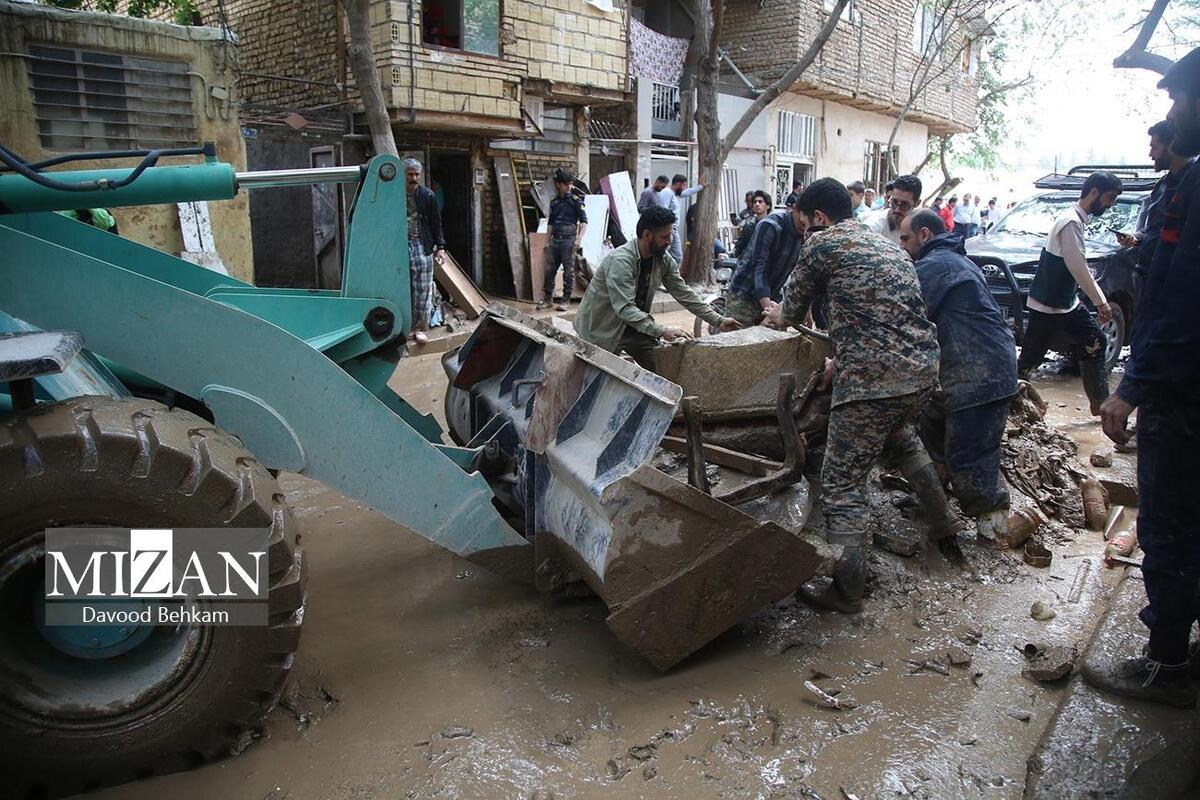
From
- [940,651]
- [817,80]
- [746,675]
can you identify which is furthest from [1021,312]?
[817,80]

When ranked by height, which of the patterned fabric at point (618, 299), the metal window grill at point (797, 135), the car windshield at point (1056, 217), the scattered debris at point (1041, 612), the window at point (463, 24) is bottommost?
the scattered debris at point (1041, 612)

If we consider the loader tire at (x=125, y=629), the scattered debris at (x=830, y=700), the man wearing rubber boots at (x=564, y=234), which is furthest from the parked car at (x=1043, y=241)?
the loader tire at (x=125, y=629)

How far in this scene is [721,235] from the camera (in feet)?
58.7

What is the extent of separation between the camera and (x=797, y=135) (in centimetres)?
2069

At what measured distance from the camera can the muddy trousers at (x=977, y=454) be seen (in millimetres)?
4383

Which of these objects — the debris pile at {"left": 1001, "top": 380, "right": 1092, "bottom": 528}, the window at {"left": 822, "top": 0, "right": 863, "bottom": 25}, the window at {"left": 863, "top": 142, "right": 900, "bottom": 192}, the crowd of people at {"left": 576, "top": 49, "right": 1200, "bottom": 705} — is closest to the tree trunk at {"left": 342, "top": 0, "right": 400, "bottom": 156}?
the crowd of people at {"left": 576, "top": 49, "right": 1200, "bottom": 705}

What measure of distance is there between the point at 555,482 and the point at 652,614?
709mm

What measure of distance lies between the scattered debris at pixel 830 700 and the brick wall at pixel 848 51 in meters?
18.7

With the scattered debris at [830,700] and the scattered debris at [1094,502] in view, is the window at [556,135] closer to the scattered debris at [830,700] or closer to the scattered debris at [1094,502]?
the scattered debris at [1094,502]

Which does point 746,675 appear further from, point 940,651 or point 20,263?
point 20,263

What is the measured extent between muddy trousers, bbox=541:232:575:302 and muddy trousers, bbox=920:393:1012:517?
857cm

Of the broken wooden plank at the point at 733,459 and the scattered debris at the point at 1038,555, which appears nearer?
the broken wooden plank at the point at 733,459

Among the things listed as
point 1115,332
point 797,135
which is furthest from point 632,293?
point 797,135

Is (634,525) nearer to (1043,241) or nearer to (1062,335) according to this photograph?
(1062,335)
